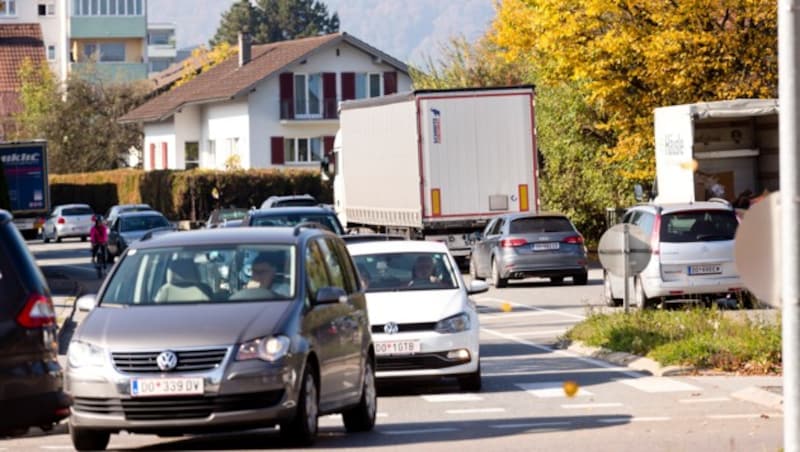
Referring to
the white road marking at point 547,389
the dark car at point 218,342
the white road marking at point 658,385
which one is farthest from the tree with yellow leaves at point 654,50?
the dark car at point 218,342

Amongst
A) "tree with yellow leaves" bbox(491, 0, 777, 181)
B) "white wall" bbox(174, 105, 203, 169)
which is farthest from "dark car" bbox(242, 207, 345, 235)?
"white wall" bbox(174, 105, 203, 169)

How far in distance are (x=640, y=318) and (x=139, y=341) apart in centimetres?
1125

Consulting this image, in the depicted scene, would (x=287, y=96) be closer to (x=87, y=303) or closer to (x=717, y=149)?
(x=717, y=149)

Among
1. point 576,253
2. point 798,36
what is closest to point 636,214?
point 576,253

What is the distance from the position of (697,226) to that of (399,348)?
10184 mm

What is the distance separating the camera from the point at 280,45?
9169 centimetres

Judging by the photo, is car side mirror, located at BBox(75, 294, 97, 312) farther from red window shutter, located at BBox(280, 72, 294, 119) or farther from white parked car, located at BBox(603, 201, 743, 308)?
red window shutter, located at BBox(280, 72, 294, 119)

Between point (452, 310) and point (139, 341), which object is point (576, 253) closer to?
point (452, 310)

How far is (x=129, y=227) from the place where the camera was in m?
52.8

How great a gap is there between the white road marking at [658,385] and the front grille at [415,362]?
1.98 m

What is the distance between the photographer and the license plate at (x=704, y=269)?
1018 inches

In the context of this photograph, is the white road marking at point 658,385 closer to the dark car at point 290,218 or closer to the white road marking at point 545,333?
the white road marking at point 545,333

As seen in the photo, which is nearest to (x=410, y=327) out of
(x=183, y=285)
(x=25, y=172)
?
(x=183, y=285)

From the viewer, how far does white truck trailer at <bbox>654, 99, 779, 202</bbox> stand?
1264 inches
